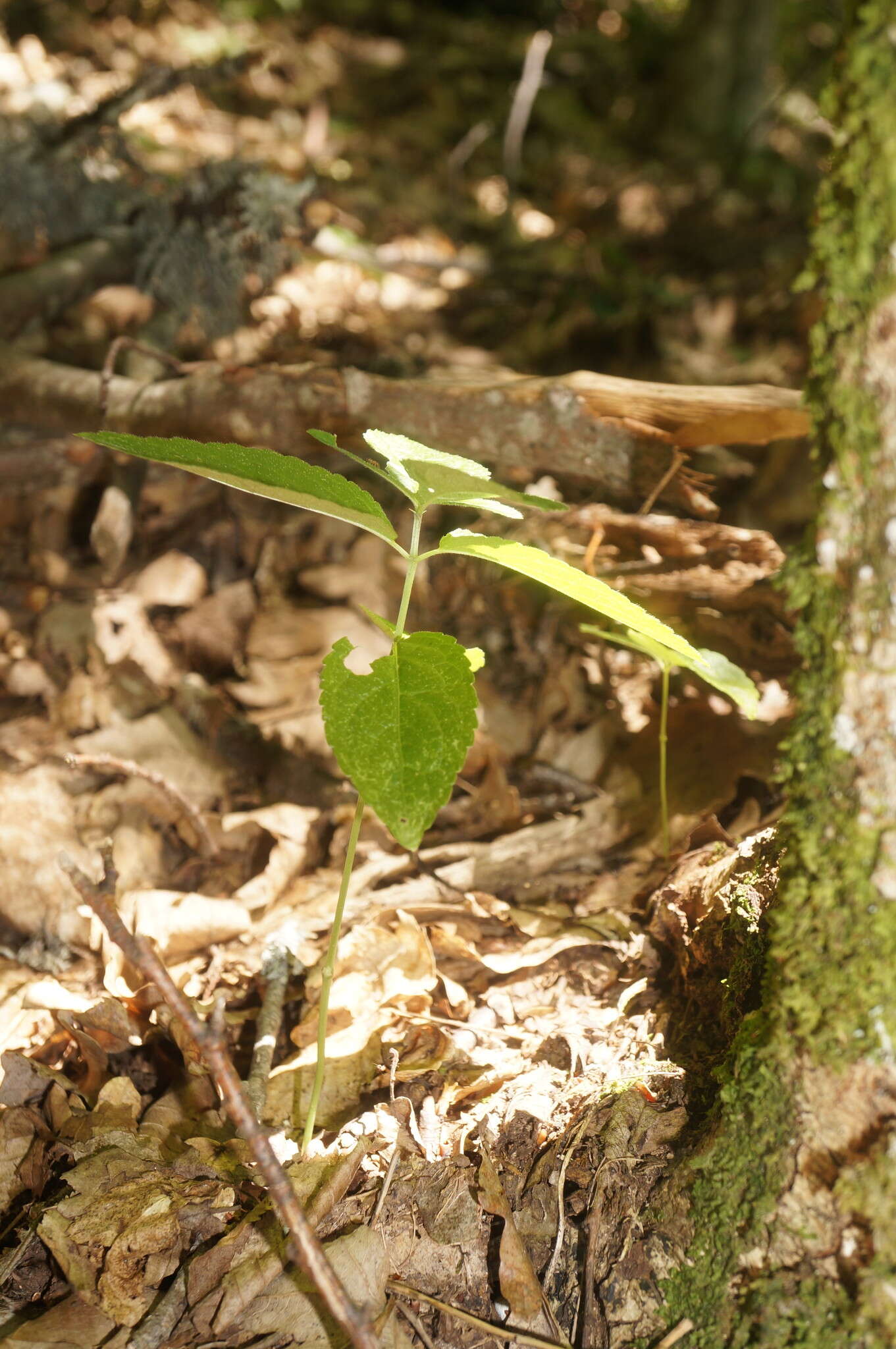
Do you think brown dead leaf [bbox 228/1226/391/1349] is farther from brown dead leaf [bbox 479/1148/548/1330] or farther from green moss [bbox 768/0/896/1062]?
green moss [bbox 768/0/896/1062]

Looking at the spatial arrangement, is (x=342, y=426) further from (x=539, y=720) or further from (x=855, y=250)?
(x=855, y=250)

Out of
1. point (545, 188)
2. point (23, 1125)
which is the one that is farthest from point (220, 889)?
point (545, 188)

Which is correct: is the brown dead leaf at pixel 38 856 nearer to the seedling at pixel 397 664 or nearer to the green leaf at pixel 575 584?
the seedling at pixel 397 664

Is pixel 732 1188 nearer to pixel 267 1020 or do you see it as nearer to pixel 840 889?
pixel 840 889

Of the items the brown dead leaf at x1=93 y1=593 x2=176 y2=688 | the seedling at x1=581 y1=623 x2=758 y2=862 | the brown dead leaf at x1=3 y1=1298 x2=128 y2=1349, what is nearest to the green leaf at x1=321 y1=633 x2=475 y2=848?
the seedling at x1=581 y1=623 x2=758 y2=862

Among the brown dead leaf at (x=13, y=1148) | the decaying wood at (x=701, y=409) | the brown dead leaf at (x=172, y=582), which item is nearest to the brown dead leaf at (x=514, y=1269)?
the brown dead leaf at (x=13, y=1148)
